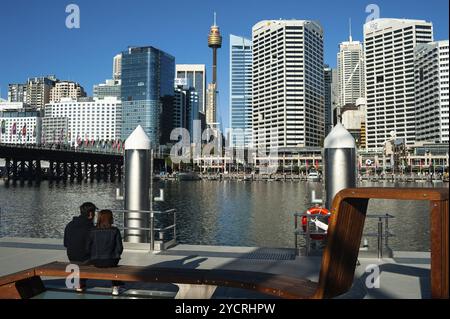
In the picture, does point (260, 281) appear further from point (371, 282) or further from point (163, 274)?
point (371, 282)

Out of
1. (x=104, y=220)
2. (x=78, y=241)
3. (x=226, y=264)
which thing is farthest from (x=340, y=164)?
(x=78, y=241)

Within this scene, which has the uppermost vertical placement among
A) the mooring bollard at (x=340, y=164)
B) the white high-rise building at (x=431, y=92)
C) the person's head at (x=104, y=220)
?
the white high-rise building at (x=431, y=92)

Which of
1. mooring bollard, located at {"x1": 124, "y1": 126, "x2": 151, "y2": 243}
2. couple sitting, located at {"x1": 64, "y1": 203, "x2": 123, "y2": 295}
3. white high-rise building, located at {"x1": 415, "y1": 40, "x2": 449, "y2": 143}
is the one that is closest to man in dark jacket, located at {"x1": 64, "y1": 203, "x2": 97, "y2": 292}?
couple sitting, located at {"x1": 64, "y1": 203, "x2": 123, "y2": 295}

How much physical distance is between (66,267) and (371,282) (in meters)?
5.49

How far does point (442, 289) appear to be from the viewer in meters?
4.70

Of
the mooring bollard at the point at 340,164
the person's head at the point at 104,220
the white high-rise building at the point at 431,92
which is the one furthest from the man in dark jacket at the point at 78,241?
the white high-rise building at the point at 431,92

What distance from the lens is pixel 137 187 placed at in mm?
12578

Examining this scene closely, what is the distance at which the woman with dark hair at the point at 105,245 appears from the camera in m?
7.00

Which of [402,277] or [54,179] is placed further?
[54,179]

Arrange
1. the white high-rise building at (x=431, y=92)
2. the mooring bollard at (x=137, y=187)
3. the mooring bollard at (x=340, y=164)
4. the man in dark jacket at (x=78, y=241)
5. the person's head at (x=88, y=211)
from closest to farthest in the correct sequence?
the man in dark jacket at (x=78, y=241)
the person's head at (x=88, y=211)
the mooring bollard at (x=340, y=164)
the mooring bollard at (x=137, y=187)
the white high-rise building at (x=431, y=92)

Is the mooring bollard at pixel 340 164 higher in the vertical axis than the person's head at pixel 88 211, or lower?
higher

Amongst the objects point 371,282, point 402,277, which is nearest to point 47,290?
point 371,282

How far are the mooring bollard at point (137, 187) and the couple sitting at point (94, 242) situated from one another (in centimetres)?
497

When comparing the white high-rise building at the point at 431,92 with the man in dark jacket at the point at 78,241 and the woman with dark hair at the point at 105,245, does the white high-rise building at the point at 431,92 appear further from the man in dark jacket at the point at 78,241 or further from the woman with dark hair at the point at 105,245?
the man in dark jacket at the point at 78,241
